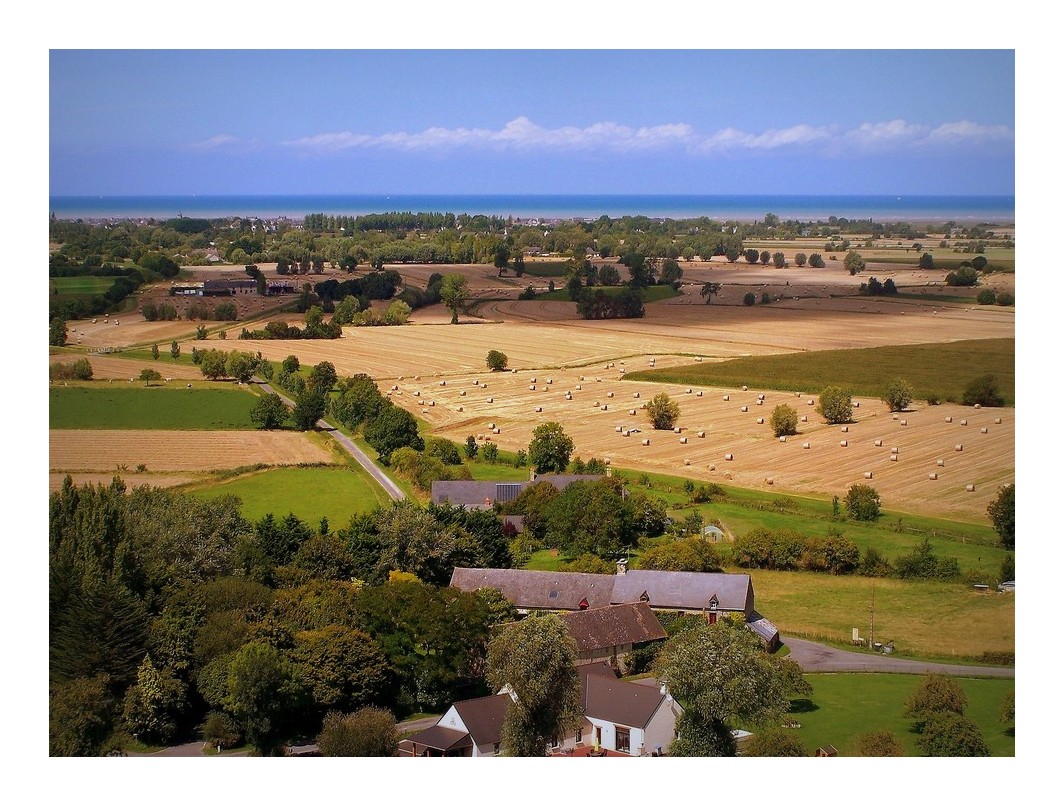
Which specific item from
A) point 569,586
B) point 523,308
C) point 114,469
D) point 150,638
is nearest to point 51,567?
point 150,638

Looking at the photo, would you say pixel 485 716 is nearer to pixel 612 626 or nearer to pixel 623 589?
pixel 612 626

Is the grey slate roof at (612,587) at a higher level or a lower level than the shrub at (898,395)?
lower

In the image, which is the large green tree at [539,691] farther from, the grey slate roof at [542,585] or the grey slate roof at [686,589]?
the grey slate roof at [686,589]

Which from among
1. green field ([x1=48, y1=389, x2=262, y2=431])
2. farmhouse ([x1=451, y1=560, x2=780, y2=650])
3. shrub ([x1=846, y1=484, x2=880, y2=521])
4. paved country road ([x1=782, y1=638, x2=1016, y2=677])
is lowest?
paved country road ([x1=782, y1=638, x2=1016, y2=677])

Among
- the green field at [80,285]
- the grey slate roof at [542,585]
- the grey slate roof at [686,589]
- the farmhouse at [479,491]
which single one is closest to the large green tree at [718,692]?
the grey slate roof at [686,589]

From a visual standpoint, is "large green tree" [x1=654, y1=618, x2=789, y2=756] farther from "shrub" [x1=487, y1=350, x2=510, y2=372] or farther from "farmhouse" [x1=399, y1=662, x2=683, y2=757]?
"shrub" [x1=487, y1=350, x2=510, y2=372]

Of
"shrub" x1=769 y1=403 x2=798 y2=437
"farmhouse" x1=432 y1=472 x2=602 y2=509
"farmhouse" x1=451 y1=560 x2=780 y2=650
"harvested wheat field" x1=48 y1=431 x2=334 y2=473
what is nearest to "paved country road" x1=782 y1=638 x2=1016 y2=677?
"farmhouse" x1=451 y1=560 x2=780 y2=650
